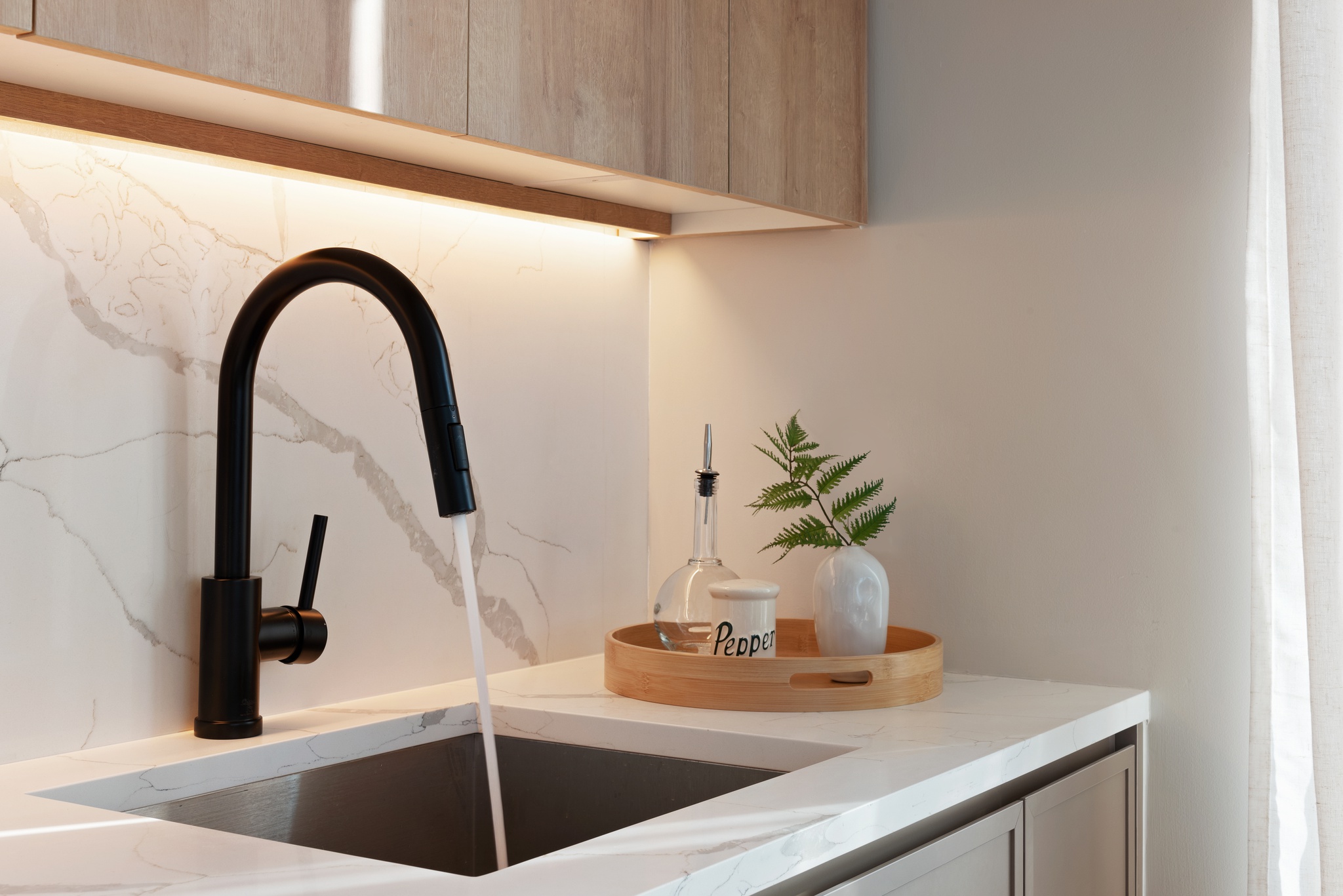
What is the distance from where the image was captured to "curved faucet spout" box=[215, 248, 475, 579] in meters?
1.13

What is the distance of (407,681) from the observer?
152 cm

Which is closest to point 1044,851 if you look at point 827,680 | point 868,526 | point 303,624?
point 827,680

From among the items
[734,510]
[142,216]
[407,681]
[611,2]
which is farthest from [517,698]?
[611,2]

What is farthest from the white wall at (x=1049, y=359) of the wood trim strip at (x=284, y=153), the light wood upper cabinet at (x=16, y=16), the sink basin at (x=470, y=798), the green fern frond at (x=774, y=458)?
the light wood upper cabinet at (x=16, y=16)

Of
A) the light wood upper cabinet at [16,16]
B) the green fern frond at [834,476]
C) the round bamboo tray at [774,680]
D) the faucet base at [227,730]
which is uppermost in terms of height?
the light wood upper cabinet at [16,16]

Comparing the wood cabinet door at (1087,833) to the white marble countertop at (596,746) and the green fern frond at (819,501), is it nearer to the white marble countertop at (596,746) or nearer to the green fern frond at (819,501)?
the white marble countertop at (596,746)

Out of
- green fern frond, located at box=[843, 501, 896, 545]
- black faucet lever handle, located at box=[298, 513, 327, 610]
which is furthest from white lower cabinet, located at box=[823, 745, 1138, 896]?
black faucet lever handle, located at box=[298, 513, 327, 610]

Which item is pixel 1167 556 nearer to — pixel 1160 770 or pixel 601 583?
pixel 1160 770

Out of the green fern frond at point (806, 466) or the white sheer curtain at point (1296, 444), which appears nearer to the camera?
the white sheer curtain at point (1296, 444)

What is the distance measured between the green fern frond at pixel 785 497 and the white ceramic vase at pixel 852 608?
0.48 feet

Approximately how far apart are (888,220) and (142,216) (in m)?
0.97

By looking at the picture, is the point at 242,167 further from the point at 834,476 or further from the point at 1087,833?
the point at 1087,833

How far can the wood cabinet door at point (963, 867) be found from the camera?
106 centimetres

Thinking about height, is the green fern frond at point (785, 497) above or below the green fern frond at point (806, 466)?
below
